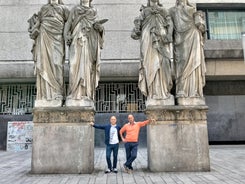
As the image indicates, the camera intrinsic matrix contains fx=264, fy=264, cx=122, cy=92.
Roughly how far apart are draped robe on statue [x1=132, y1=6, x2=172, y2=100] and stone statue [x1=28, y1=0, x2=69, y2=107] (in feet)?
9.30

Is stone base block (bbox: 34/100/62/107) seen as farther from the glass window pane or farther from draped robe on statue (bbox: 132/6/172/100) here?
the glass window pane

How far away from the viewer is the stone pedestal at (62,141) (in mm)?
8328

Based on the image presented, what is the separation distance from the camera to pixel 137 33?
31.4ft

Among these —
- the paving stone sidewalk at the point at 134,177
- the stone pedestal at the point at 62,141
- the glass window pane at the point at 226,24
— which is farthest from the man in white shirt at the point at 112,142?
the glass window pane at the point at 226,24

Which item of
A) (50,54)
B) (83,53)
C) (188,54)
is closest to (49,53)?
(50,54)

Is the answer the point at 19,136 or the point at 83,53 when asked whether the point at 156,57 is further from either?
the point at 19,136

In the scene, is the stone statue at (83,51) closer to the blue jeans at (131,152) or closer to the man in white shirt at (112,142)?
the man in white shirt at (112,142)

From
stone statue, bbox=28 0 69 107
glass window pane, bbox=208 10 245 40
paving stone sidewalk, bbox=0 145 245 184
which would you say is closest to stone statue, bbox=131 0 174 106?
paving stone sidewalk, bbox=0 145 245 184

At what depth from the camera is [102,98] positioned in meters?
16.7

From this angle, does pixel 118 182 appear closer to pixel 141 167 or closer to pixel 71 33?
pixel 141 167

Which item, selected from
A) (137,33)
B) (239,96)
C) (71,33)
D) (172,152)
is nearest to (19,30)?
(71,33)

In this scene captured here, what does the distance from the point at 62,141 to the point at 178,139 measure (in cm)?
376

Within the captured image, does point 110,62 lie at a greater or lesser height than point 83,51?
greater

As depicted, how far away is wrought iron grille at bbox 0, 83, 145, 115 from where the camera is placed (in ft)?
54.6
